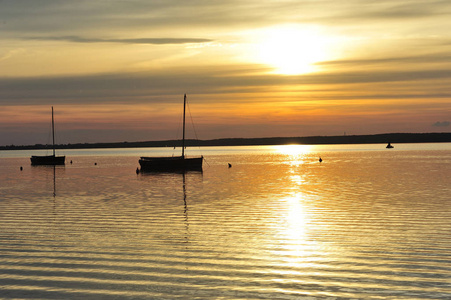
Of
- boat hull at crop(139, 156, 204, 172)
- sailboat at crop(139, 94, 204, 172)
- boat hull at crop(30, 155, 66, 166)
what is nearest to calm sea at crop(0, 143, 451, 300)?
sailboat at crop(139, 94, 204, 172)

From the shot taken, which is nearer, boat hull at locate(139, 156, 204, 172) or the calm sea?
the calm sea

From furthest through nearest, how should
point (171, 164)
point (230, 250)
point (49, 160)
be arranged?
point (49, 160)
point (171, 164)
point (230, 250)

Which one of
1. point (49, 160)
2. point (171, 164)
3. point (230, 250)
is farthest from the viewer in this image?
point (49, 160)

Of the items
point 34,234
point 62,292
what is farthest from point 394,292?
point 34,234

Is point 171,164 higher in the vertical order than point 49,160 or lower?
higher

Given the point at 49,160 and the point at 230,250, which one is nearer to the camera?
the point at 230,250

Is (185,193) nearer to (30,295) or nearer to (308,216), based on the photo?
(308,216)

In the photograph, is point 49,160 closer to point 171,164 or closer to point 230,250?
point 171,164

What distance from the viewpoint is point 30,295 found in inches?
468

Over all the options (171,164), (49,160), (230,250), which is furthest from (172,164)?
(230,250)

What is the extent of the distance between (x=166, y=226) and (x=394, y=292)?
41.4 ft

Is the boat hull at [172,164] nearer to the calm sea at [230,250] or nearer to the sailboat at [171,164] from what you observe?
the sailboat at [171,164]

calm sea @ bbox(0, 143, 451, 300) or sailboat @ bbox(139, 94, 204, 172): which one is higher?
calm sea @ bbox(0, 143, 451, 300)

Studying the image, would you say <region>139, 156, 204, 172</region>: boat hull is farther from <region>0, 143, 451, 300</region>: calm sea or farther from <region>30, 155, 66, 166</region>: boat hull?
<region>0, 143, 451, 300</region>: calm sea
